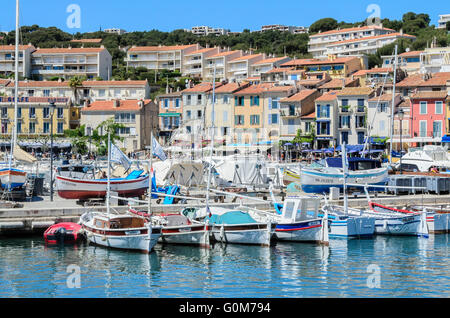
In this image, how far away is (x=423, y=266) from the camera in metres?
29.5

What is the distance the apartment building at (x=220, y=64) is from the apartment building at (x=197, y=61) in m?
1.08

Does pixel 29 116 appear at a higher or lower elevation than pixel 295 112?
higher

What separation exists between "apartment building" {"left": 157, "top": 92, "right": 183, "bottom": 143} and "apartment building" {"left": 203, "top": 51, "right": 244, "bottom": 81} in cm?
3569

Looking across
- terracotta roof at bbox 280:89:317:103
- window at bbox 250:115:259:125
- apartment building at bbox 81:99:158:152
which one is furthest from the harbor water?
apartment building at bbox 81:99:158:152

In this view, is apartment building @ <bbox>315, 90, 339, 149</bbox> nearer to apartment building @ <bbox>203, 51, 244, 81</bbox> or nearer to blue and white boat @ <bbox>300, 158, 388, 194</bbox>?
blue and white boat @ <bbox>300, 158, 388, 194</bbox>

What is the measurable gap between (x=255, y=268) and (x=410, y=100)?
52286mm

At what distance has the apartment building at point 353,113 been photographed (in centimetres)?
7856

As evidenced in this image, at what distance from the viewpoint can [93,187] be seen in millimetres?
41094

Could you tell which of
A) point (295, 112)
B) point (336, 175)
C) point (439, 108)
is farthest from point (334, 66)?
point (336, 175)

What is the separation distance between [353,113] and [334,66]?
2618 centimetres

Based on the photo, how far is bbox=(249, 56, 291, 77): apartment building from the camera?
391 feet

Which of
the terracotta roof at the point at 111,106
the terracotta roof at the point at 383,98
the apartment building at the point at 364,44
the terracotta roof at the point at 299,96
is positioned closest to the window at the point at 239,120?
the terracotta roof at the point at 299,96

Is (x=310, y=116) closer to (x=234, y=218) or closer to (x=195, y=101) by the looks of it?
(x=195, y=101)
